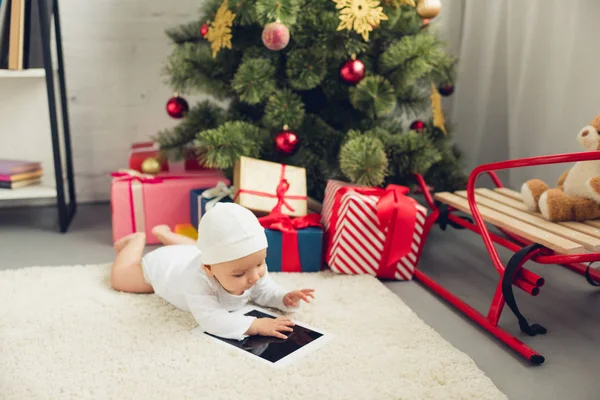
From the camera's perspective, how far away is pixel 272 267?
1715 millimetres

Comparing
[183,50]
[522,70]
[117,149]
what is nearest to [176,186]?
[183,50]

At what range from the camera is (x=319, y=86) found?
6.68ft

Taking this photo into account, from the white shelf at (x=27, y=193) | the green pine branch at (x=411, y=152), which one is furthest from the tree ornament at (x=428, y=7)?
the white shelf at (x=27, y=193)

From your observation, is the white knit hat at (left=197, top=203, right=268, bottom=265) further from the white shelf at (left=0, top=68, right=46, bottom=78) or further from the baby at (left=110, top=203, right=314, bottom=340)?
the white shelf at (left=0, top=68, right=46, bottom=78)

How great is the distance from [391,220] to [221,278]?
1.95ft

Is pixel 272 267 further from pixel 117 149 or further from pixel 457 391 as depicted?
pixel 117 149

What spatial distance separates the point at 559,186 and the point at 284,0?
0.97 metres

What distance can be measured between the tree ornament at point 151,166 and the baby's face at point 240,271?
3.03 feet

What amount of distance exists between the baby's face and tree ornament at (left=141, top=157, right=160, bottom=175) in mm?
924

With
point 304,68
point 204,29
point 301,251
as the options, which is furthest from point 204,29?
point 301,251

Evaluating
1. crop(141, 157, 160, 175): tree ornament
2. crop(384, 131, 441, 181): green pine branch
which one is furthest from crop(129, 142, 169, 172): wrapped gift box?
crop(384, 131, 441, 181): green pine branch

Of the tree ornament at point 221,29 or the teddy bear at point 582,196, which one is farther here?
the tree ornament at point 221,29

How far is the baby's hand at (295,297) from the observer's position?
1375 mm

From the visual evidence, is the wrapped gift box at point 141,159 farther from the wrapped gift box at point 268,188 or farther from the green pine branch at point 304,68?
the green pine branch at point 304,68
